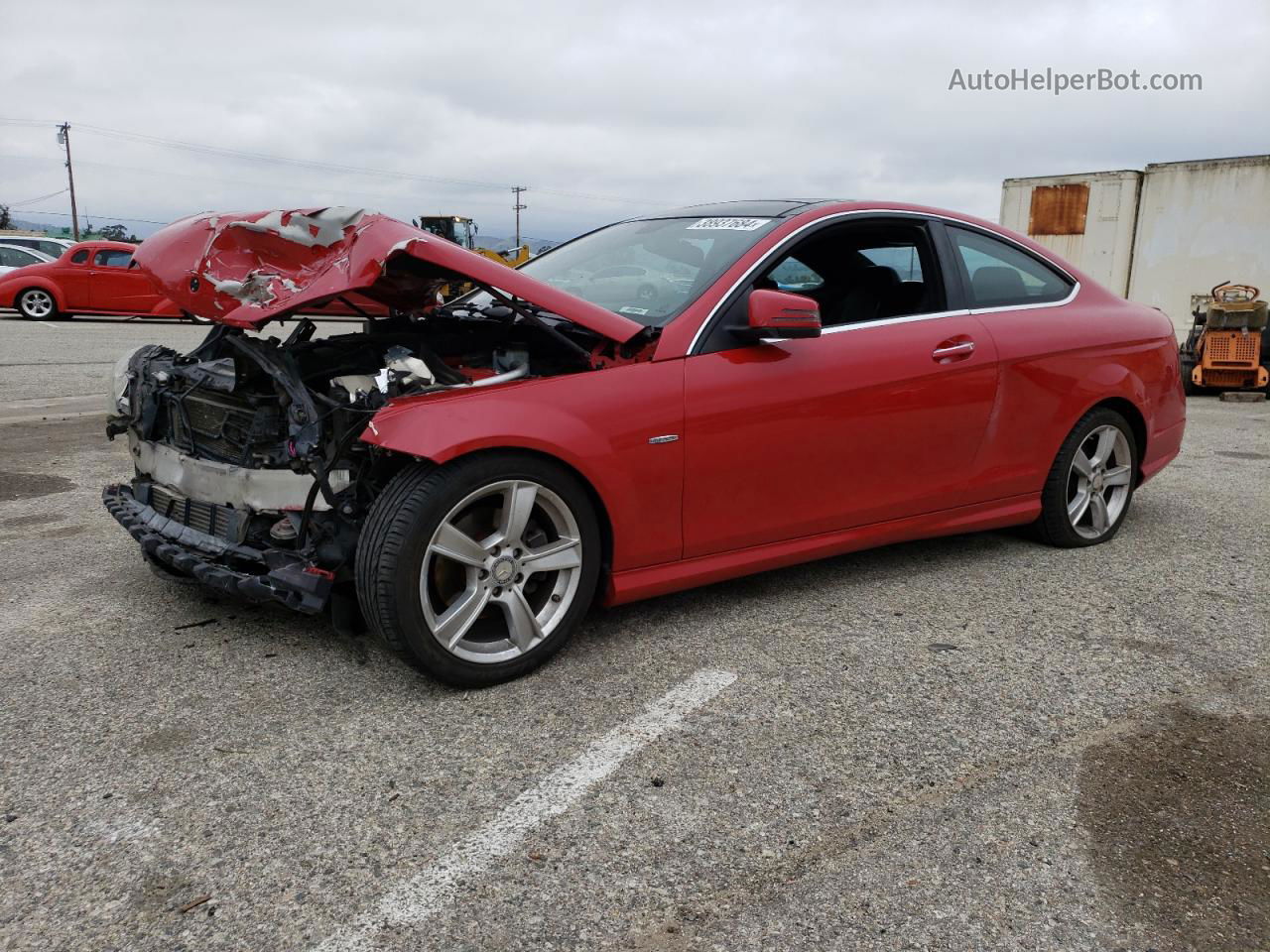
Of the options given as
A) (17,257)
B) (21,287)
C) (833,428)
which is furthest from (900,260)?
(17,257)

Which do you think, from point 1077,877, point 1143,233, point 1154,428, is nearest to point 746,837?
point 1077,877

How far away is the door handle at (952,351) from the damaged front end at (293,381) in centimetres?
127

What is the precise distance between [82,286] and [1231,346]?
58.1 feet

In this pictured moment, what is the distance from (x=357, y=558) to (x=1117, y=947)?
2098mm

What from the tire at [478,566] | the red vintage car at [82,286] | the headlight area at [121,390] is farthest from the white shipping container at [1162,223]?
the red vintage car at [82,286]

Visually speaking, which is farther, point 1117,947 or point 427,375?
point 427,375

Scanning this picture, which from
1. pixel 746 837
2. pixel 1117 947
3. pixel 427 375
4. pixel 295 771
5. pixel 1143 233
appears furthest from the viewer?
pixel 1143 233

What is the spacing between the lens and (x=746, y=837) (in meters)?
2.37

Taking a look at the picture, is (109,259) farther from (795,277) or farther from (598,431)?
(598,431)

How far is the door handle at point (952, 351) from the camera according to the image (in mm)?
3988

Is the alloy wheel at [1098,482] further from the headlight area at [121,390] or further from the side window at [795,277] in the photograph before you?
the headlight area at [121,390]

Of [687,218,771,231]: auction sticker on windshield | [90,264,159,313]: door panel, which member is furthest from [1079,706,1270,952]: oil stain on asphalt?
[90,264,159,313]: door panel

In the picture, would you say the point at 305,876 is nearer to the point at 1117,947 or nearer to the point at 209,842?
the point at 209,842

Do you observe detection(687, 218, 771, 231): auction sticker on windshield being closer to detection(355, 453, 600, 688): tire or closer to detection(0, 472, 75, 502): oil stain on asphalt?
detection(355, 453, 600, 688): tire
